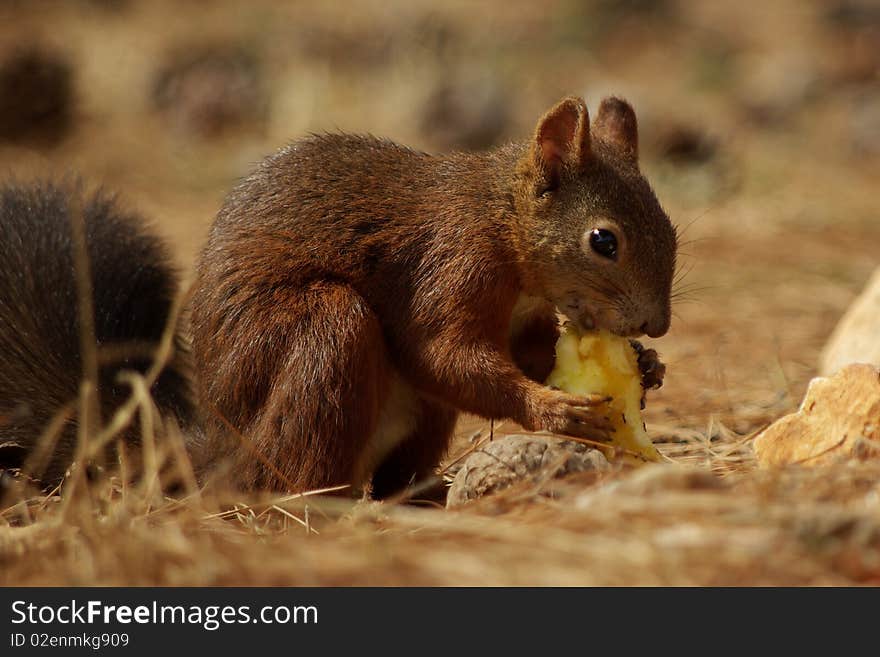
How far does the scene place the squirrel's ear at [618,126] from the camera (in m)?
2.75

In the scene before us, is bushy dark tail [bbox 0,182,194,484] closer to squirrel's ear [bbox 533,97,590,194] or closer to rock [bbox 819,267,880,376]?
squirrel's ear [bbox 533,97,590,194]

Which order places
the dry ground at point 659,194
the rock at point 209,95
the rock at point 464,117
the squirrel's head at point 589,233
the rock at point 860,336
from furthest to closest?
the rock at point 209,95 < the rock at point 464,117 < the rock at point 860,336 < the squirrel's head at point 589,233 < the dry ground at point 659,194

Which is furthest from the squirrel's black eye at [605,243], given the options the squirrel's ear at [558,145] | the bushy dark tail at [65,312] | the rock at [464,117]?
the rock at [464,117]

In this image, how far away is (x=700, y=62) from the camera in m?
9.98

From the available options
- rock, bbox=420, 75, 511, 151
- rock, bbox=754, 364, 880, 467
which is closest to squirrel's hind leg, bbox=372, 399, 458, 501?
rock, bbox=754, 364, 880, 467

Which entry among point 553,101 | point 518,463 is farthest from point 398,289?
point 553,101

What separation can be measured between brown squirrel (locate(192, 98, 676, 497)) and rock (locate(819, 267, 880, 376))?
31.8 inches

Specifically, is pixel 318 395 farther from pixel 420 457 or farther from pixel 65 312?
pixel 65 312

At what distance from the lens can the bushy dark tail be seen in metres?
2.58

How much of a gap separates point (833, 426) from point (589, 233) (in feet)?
2.13

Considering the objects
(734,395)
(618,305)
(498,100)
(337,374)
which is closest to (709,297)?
(734,395)

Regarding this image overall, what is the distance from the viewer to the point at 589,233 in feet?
8.09

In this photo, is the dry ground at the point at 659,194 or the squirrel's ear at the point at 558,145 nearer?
the dry ground at the point at 659,194

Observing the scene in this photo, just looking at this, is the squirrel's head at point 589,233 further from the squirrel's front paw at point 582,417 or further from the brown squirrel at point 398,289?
the squirrel's front paw at point 582,417
